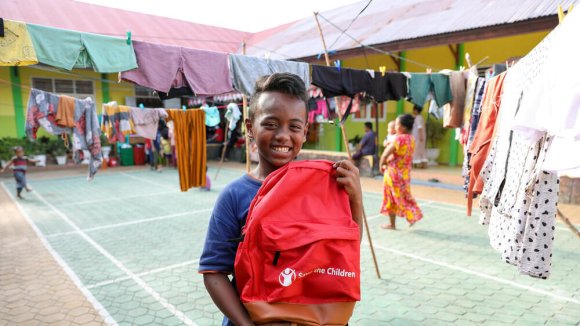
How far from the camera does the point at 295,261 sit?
112cm

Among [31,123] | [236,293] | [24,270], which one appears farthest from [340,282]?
[31,123]

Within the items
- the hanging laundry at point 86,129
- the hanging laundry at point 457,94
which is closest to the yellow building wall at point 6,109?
the hanging laundry at point 86,129

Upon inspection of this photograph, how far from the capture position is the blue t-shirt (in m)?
1.26

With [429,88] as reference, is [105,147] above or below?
below

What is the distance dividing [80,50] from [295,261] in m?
2.88

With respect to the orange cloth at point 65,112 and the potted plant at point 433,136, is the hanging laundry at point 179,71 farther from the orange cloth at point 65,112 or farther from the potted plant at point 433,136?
the potted plant at point 433,136

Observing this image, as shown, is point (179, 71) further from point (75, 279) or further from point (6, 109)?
point (6, 109)

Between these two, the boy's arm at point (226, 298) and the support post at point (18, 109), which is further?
the support post at point (18, 109)

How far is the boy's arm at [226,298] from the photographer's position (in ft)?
3.86

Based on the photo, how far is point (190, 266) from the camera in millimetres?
4535

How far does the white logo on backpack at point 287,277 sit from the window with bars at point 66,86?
15.9 metres

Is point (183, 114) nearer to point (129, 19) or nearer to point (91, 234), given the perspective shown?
point (91, 234)

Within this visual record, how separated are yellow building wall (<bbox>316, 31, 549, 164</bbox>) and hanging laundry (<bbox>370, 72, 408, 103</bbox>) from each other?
2.70 m

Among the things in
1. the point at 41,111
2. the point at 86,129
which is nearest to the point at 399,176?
the point at 86,129
